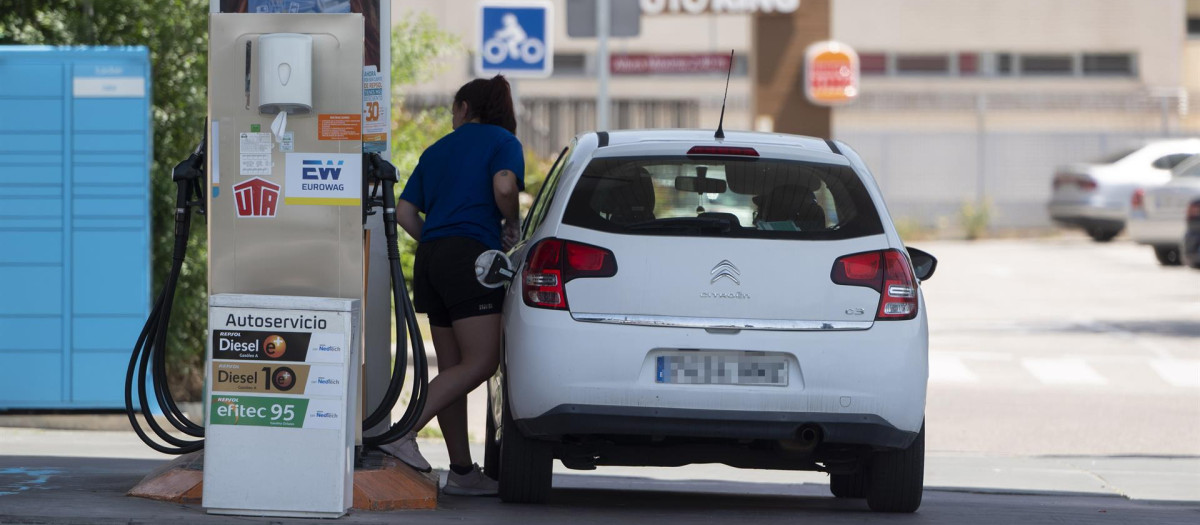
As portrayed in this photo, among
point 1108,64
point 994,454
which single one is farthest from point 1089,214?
point 994,454

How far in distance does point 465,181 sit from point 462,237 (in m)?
0.23

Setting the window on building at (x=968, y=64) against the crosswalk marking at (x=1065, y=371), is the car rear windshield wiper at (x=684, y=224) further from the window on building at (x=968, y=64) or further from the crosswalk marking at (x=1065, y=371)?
the window on building at (x=968, y=64)

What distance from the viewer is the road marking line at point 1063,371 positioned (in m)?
13.7

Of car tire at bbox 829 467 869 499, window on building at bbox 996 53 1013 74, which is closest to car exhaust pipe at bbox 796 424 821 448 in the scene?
car tire at bbox 829 467 869 499

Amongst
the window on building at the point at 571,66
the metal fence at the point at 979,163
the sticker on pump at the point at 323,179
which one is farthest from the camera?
the window on building at the point at 571,66

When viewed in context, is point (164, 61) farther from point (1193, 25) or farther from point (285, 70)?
point (1193, 25)

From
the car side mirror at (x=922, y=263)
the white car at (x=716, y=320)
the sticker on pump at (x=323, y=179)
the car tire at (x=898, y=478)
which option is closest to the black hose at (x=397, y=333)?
the sticker on pump at (x=323, y=179)

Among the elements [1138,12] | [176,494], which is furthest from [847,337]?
[1138,12]

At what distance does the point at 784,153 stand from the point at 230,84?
2155mm

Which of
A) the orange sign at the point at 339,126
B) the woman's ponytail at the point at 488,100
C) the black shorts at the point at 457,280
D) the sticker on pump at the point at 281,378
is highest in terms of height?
the woman's ponytail at the point at 488,100

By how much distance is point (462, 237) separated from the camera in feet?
22.6

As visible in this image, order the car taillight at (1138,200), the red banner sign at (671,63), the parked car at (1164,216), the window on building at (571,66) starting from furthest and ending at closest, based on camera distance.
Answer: the window on building at (571,66)
the red banner sign at (671,63)
the car taillight at (1138,200)
the parked car at (1164,216)

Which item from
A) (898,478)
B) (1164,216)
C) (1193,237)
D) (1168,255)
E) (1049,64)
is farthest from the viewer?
(1049,64)

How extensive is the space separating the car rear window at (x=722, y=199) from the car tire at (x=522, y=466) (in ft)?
2.85
